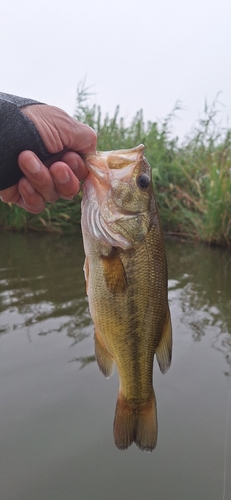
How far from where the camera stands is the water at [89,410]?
5.92ft

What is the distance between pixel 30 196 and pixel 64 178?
0.21m

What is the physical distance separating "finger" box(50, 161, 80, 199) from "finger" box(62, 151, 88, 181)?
0.04 m

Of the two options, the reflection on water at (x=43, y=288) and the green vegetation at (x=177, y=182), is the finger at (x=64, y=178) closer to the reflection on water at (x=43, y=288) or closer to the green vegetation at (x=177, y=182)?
the reflection on water at (x=43, y=288)

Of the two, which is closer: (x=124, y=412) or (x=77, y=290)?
(x=124, y=412)

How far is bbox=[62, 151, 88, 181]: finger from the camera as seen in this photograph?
173 centimetres

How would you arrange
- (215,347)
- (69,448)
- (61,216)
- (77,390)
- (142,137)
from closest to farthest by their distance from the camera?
1. (69,448)
2. (77,390)
3. (215,347)
4. (61,216)
5. (142,137)

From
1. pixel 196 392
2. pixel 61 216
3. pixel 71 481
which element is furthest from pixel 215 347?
pixel 61 216

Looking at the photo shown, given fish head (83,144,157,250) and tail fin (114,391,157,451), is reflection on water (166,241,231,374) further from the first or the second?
fish head (83,144,157,250)

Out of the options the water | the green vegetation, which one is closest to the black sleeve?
the water

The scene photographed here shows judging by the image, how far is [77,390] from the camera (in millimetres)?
2396

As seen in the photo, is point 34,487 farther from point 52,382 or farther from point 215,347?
point 215,347

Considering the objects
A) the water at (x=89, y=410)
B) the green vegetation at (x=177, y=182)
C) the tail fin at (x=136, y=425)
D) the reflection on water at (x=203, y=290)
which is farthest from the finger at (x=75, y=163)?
the green vegetation at (x=177, y=182)

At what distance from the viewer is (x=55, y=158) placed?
175 centimetres

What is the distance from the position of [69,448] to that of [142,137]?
7032 mm
